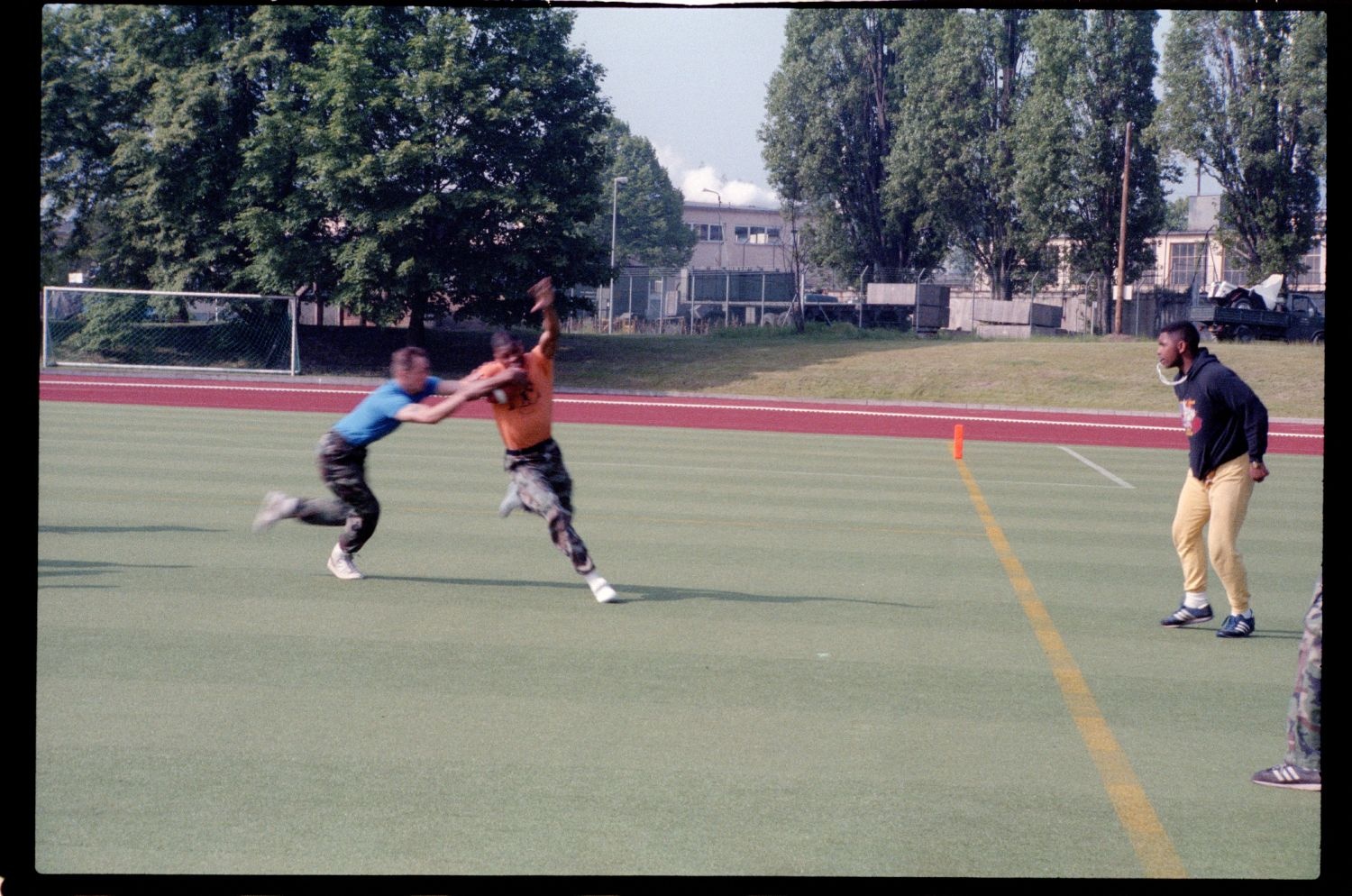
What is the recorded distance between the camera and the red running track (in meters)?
25.0

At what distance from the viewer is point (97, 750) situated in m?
5.68

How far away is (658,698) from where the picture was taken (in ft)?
22.1

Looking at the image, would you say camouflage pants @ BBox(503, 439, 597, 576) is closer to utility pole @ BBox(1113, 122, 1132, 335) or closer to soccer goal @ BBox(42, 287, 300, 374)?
soccer goal @ BBox(42, 287, 300, 374)

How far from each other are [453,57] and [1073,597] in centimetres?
3319

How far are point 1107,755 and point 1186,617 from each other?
3.13m

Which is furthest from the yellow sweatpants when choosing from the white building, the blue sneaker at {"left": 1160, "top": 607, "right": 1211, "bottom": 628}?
the white building

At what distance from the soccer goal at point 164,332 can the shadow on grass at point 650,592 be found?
92.0 ft

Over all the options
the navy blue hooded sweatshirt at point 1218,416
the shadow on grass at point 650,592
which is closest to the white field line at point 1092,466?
the navy blue hooded sweatshirt at point 1218,416

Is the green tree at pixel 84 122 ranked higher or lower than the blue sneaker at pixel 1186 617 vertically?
higher

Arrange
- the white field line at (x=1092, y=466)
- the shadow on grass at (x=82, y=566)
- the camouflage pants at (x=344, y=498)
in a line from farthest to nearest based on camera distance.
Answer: the white field line at (x=1092, y=466) → the shadow on grass at (x=82, y=566) → the camouflage pants at (x=344, y=498)

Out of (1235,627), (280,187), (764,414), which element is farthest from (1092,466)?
(280,187)

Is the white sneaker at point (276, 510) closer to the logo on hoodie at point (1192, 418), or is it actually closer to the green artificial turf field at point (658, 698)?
the green artificial turf field at point (658, 698)

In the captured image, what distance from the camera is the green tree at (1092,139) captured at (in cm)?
5088

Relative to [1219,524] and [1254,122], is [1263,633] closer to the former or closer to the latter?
[1219,524]
